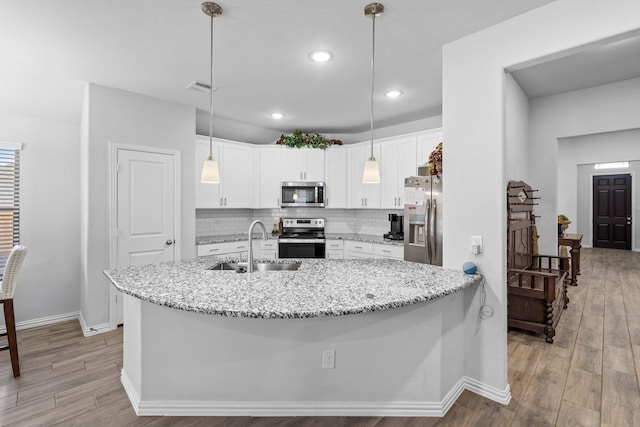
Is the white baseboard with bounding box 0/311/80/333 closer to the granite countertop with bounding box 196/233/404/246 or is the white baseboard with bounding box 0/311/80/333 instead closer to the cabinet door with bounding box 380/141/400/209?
the granite countertop with bounding box 196/233/404/246

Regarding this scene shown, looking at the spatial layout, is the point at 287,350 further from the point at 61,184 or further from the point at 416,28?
the point at 61,184

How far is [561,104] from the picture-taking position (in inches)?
154

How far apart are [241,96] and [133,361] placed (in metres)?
2.84

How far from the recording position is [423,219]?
12.1ft

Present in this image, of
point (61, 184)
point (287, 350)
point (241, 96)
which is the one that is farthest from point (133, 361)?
point (61, 184)

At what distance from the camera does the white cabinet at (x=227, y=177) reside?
4367mm

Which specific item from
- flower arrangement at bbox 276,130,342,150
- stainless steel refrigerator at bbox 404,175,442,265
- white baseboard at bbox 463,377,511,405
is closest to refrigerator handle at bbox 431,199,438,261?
stainless steel refrigerator at bbox 404,175,442,265

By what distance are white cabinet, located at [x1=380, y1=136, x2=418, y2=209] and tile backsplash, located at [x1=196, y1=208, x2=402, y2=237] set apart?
0.31 m

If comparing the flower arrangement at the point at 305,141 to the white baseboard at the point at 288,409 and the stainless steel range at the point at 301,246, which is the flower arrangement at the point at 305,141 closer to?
the stainless steel range at the point at 301,246

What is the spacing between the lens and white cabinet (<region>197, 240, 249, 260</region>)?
4264mm

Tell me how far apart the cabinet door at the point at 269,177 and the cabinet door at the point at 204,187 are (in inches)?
27.2

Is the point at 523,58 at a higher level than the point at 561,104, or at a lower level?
lower

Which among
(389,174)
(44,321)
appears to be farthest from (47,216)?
(389,174)

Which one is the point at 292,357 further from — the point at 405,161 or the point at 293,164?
the point at 293,164
